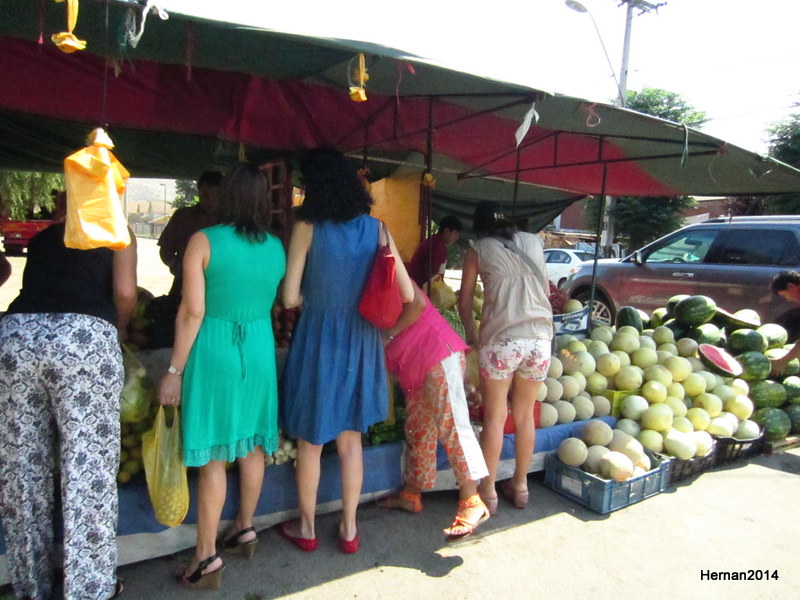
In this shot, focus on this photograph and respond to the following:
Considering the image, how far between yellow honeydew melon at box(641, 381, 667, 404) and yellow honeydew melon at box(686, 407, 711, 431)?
0.23 meters

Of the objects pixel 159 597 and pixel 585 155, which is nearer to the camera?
pixel 159 597

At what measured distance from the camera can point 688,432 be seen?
13.3ft

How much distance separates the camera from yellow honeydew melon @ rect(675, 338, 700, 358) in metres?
4.87

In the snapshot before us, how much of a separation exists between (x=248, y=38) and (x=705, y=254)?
7176mm

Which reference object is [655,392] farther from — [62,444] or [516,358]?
[62,444]

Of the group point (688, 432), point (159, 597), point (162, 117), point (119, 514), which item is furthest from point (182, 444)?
point (688, 432)

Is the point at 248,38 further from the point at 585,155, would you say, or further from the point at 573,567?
the point at 585,155

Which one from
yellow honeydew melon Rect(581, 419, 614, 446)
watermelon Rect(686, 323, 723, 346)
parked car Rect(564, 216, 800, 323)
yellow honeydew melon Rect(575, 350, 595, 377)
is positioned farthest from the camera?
parked car Rect(564, 216, 800, 323)

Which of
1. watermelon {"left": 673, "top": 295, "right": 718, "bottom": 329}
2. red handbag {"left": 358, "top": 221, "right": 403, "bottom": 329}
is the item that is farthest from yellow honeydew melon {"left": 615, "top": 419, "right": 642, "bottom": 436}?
red handbag {"left": 358, "top": 221, "right": 403, "bottom": 329}

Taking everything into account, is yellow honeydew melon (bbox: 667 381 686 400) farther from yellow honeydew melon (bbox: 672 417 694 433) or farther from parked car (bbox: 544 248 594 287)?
parked car (bbox: 544 248 594 287)

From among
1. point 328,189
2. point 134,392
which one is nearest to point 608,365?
point 328,189

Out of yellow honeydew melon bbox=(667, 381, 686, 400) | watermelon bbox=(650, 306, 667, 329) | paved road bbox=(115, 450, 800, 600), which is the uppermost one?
watermelon bbox=(650, 306, 667, 329)

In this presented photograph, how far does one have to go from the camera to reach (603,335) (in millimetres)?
4781

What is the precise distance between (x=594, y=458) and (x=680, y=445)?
0.75 m
